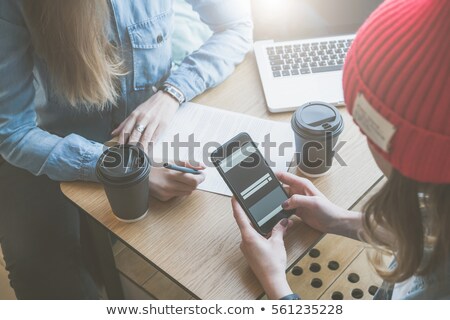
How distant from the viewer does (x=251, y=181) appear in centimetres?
87

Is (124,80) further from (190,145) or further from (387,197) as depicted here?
(387,197)

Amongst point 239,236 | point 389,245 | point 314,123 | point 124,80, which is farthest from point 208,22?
point 389,245

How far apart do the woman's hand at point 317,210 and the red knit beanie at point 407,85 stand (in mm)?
278

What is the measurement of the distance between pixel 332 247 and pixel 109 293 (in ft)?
2.00

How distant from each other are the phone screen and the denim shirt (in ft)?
0.92

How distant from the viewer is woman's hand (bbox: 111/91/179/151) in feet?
3.35

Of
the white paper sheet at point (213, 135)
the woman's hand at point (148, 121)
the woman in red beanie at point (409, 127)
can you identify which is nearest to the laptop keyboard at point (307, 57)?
the white paper sheet at point (213, 135)

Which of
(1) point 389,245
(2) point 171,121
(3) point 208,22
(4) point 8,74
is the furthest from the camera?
(3) point 208,22

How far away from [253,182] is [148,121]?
0.99ft

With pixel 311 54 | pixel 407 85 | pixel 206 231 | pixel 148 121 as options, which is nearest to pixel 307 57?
pixel 311 54

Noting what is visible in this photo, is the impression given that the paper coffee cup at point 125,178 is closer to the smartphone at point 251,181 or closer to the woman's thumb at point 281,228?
the smartphone at point 251,181

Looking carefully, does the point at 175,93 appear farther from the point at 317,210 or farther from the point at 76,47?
the point at 317,210

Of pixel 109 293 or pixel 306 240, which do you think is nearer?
pixel 306 240

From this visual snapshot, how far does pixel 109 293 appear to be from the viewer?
130 cm
